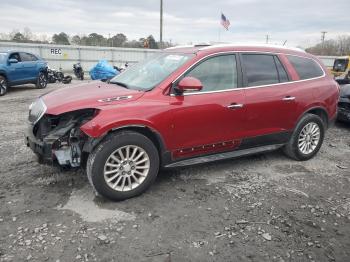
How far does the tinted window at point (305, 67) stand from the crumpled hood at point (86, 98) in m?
2.66

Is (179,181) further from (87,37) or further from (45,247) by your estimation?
Answer: (87,37)

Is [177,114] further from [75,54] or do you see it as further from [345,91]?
[75,54]

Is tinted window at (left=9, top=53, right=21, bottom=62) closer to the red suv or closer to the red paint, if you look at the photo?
the red suv

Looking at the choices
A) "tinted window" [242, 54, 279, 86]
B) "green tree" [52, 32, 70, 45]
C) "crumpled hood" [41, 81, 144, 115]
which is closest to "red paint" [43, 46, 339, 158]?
"crumpled hood" [41, 81, 144, 115]

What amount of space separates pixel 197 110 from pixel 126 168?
111 centimetres

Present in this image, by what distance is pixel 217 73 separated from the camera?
4.36 m

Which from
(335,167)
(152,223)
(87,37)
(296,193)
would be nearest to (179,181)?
(152,223)

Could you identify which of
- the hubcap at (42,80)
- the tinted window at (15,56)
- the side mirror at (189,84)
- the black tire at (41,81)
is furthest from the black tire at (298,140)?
the hubcap at (42,80)

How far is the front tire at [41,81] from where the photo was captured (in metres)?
14.3

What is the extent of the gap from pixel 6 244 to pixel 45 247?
0.36 metres

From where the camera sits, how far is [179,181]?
4473mm

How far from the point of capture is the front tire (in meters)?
14.3

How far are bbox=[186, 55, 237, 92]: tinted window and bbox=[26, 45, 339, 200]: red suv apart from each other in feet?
0.04

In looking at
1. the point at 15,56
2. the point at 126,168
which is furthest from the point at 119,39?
the point at 126,168
